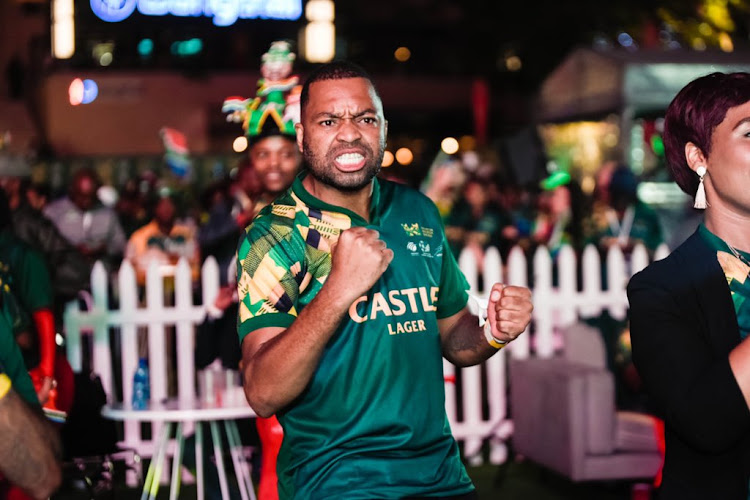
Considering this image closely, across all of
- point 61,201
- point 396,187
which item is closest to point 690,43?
point 61,201

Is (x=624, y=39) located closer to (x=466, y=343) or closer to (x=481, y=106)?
(x=481, y=106)

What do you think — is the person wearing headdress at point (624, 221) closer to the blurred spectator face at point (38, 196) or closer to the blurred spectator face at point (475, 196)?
the blurred spectator face at point (475, 196)

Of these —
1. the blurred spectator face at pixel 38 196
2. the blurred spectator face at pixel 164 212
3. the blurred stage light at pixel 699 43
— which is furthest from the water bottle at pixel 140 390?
the blurred stage light at pixel 699 43

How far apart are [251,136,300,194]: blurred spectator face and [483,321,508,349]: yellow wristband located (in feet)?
7.06

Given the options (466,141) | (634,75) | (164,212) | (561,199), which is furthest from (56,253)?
(466,141)

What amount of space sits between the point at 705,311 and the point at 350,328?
92cm

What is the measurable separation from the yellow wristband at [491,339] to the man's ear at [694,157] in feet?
2.34

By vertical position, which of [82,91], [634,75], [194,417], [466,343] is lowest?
[194,417]

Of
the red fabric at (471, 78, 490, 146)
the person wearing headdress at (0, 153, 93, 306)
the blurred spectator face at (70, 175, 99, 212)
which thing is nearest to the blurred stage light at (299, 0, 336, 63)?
the red fabric at (471, 78, 490, 146)

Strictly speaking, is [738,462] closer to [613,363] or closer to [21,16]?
[613,363]

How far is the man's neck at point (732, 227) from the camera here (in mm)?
2764

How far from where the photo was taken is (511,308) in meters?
2.89

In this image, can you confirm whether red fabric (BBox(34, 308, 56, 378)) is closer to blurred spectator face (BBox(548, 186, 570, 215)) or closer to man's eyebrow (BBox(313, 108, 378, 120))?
man's eyebrow (BBox(313, 108, 378, 120))

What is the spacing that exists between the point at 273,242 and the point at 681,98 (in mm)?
1167
